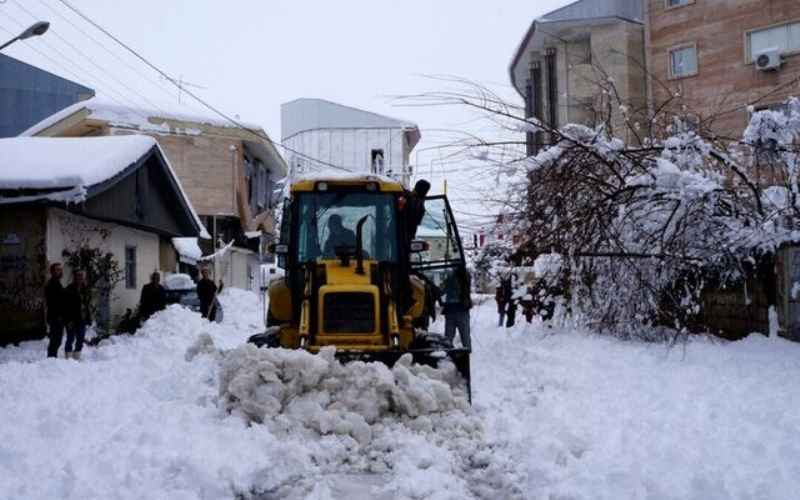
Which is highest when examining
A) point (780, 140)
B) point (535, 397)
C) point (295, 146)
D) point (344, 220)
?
point (295, 146)

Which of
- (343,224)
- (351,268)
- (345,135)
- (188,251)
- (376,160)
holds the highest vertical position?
(345,135)

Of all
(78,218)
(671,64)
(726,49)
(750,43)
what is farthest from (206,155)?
(750,43)

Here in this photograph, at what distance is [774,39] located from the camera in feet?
88.3

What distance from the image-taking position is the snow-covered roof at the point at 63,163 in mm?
13953

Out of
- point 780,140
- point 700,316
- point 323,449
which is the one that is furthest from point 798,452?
point 700,316

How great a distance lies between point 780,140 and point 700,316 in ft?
11.5

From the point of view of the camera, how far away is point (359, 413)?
7102 millimetres

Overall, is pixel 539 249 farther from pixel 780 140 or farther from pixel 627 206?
pixel 780 140

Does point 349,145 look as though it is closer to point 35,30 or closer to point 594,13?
point 594,13

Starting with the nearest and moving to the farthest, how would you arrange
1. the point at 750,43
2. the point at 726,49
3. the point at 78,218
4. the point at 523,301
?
the point at 78,218 → the point at 523,301 → the point at 750,43 → the point at 726,49

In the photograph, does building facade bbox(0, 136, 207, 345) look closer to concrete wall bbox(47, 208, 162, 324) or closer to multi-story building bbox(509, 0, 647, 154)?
→ concrete wall bbox(47, 208, 162, 324)

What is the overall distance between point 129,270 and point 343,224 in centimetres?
1164

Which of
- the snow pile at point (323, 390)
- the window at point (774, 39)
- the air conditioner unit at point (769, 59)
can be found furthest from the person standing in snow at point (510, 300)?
the window at point (774, 39)

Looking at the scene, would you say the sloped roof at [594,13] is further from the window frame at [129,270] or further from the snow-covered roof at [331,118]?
the snow-covered roof at [331,118]
